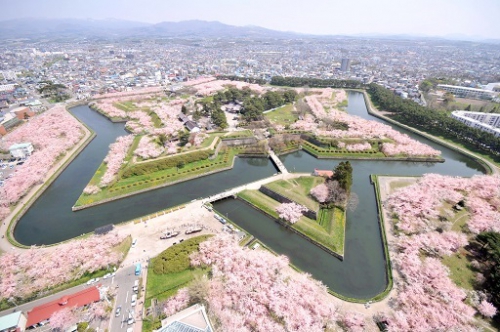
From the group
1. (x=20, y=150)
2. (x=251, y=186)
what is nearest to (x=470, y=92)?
(x=251, y=186)

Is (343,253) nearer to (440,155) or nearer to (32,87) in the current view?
(440,155)

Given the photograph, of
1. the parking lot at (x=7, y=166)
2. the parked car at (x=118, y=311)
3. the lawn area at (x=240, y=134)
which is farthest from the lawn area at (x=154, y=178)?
the parked car at (x=118, y=311)

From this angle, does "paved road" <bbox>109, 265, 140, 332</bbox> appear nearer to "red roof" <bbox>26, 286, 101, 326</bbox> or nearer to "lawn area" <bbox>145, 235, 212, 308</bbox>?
"lawn area" <bbox>145, 235, 212, 308</bbox>

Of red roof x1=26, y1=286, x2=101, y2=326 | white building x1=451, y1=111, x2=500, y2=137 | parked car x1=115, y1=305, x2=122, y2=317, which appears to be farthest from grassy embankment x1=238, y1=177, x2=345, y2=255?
white building x1=451, y1=111, x2=500, y2=137

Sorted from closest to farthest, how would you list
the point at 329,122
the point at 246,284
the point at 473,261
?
the point at 246,284 → the point at 473,261 → the point at 329,122

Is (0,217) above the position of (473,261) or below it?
below

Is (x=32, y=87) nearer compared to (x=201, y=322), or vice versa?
(x=201, y=322)

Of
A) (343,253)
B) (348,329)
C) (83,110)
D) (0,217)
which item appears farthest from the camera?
(83,110)

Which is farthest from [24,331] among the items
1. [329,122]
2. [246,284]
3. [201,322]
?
[329,122]
